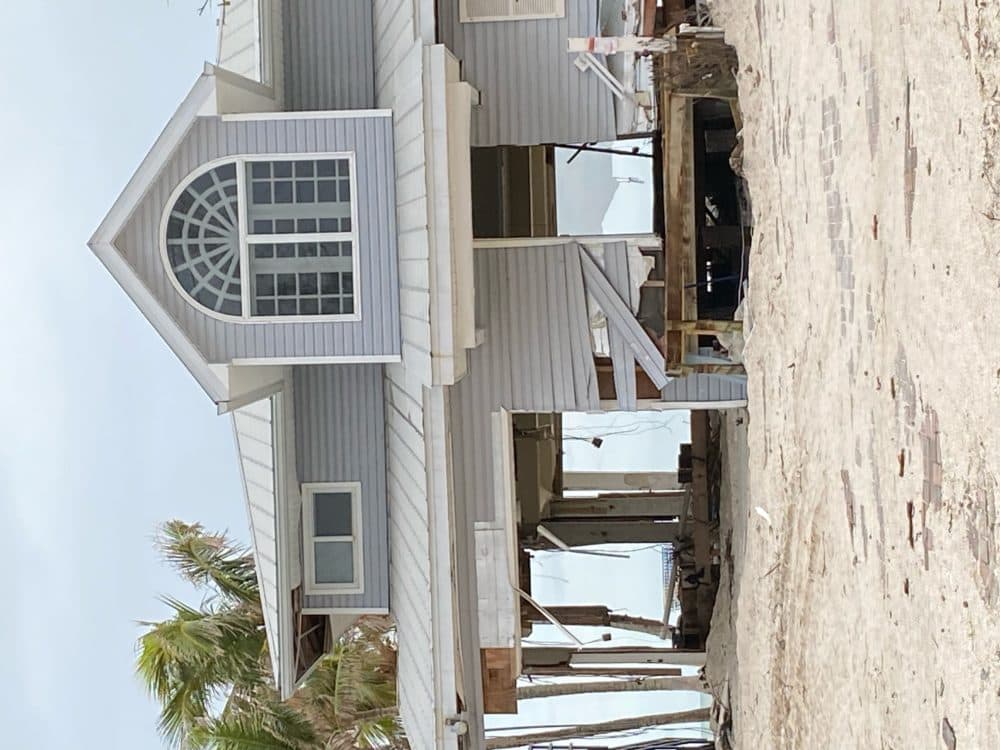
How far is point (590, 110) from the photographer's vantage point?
10469 millimetres

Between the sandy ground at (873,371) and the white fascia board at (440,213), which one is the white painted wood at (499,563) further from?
the sandy ground at (873,371)

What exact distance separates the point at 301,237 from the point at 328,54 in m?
2.80

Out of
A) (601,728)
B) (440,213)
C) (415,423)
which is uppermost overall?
(440,213)

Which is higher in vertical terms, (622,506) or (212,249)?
(212,249)

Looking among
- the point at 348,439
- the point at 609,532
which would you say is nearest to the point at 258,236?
the point at 348,439

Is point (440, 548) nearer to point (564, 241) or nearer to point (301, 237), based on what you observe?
point (301, 237)

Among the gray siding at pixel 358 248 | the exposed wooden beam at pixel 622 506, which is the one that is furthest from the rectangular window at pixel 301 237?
the exposed wooden beam at pixel 622 506

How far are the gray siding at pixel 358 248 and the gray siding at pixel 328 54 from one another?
5.39ft

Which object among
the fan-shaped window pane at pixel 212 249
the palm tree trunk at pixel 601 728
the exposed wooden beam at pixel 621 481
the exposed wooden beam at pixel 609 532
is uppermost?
the fan-shaped window pane at pixel 212 249

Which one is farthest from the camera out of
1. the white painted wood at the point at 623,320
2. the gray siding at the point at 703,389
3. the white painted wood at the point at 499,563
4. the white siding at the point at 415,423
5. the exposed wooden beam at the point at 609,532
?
the exposed wooden beam at the point at 609,532

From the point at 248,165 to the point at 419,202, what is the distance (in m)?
A: 1.89

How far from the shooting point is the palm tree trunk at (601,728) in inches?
520

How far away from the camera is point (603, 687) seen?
13.5 metres

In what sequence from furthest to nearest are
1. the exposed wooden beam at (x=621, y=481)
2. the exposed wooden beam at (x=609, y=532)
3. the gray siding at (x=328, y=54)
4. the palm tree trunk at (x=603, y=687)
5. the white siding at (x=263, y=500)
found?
the exposed wooden beam at (x=621, y=481), the exposed wooden beam at (x=609, y=532), the palm tree trunk at (x=603, y=687), the gray siding at (x=328, y=54), the white siding at (x=263, y=500)
